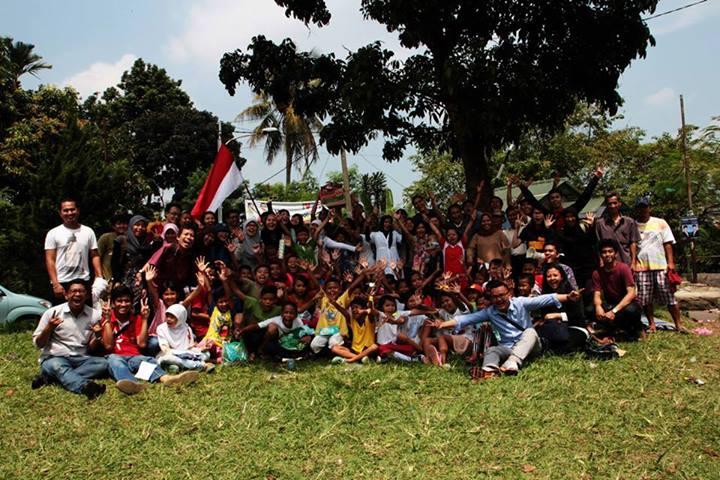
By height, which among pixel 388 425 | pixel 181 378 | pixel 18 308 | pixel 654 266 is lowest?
pixel 388 425

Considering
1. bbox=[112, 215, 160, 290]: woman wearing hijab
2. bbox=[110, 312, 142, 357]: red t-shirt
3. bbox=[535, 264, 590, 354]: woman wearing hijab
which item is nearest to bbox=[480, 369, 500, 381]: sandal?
bbox=[535, 264, 590, 354]: woman wearing hijab

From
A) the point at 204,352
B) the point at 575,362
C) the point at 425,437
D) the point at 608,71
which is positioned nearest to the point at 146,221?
the point at 204,352

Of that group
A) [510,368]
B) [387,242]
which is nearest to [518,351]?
Answer: [510,368]

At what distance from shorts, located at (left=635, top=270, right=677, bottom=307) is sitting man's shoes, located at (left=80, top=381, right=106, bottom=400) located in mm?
6654

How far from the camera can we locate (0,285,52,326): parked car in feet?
35.5

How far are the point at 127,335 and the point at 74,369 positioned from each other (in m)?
0.69

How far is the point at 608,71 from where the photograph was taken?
30.8ft

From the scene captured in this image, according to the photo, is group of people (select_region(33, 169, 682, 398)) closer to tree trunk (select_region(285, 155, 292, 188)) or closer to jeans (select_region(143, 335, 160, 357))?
jeans (select_region(143, 335, 160, 357))

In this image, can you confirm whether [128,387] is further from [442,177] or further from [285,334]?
[442,177]

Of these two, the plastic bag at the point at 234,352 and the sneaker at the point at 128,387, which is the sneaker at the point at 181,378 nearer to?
the sneaker at the point at 128,387

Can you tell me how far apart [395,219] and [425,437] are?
5130 millimetres

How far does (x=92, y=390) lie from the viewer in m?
5.89

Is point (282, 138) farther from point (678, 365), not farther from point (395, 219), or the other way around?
point (678, 365)

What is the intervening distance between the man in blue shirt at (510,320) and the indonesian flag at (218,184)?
4.93 meters
